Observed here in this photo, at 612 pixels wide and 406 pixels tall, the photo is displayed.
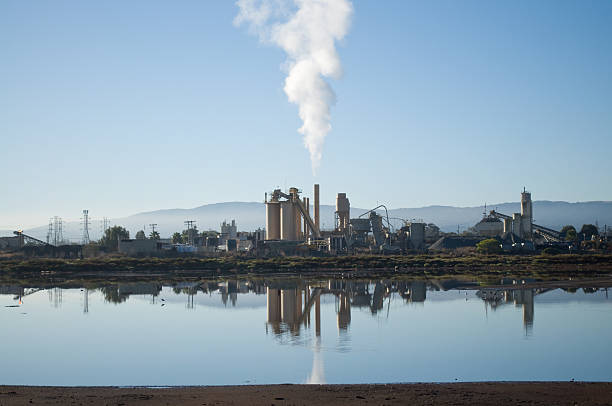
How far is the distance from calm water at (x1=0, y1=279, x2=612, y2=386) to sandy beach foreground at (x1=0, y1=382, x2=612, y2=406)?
139 centimetres

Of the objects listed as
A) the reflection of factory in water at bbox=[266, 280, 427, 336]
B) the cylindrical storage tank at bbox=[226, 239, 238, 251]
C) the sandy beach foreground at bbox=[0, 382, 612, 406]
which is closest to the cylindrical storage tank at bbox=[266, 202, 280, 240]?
the cylindrical storage tank at bbox=[226, 239, 238, 251]

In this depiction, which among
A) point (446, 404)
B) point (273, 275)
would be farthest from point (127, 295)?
point (446, 404)

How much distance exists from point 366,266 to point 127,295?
34.3 metres

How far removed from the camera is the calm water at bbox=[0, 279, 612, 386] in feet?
75.1

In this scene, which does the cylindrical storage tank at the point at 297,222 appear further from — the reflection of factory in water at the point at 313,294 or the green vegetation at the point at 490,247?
the reflection of factory in water at the point at 313,294

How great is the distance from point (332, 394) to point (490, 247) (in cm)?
7787

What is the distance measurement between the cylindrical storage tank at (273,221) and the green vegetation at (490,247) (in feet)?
99.0

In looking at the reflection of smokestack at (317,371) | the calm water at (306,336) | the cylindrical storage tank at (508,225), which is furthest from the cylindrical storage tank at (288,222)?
the reflection of smokestack at (317,371)

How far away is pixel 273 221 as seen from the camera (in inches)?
4151

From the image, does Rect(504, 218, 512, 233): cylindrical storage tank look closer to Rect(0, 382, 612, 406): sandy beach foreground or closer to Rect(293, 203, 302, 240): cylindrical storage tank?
Rect(293, 203, 302, 240): cylindrical storage tank

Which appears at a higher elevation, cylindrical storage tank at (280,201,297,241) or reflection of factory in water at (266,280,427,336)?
cylindrical storage tank at (280,201,297,241)

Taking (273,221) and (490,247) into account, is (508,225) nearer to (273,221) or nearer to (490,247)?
(490,247)

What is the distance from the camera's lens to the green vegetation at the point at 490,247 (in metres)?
92.4

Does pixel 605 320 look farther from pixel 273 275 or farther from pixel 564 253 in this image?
pixel 564 253
